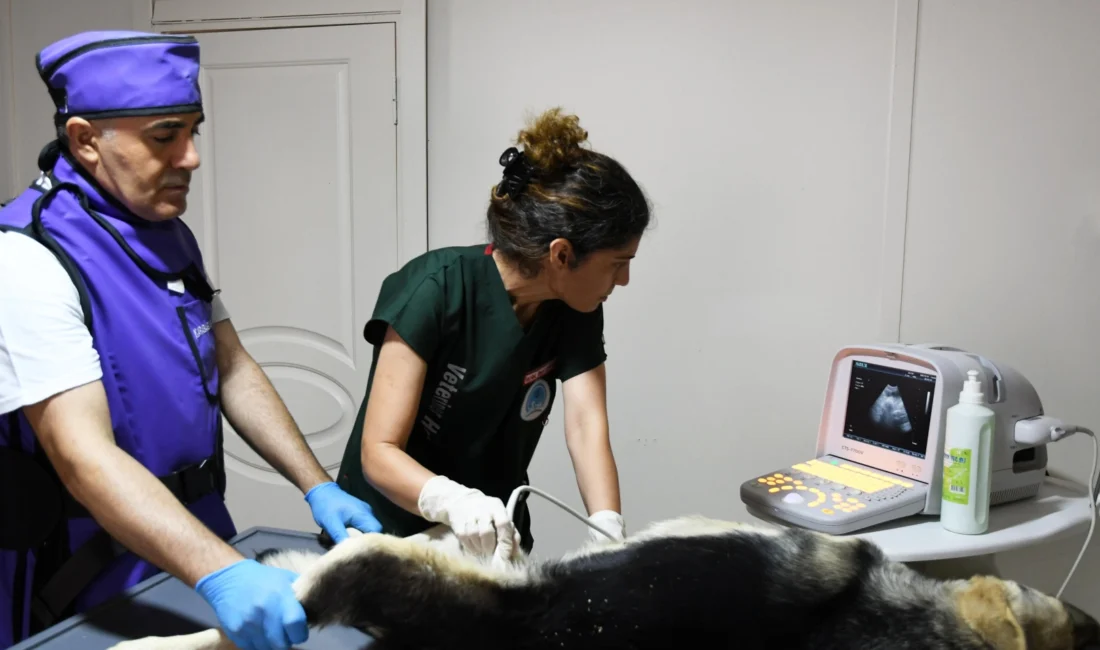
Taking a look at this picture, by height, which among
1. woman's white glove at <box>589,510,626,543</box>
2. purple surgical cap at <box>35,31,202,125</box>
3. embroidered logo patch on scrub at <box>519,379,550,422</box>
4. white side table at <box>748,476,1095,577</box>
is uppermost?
A: purple surgical cap at <box>35,31,202,125</box>

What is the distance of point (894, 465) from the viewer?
56.4 inches

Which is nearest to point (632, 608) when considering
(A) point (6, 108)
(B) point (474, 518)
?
(B) point (474, 518)

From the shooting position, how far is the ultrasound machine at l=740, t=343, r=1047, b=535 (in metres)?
1.34

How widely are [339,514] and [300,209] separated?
1.38m

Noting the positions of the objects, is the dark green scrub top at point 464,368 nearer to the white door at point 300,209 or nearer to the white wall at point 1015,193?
the white door at point 300,209

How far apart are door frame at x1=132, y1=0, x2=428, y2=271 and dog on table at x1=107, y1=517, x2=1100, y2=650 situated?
4.95 feet

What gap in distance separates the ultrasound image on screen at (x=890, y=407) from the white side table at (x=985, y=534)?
0.46 ft

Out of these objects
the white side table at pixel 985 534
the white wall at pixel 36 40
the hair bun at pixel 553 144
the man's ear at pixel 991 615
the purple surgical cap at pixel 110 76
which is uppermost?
the white wall at pixel 36 40

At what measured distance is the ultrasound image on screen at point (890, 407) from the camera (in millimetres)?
1400

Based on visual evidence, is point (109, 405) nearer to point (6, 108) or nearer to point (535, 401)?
point (535, 401)

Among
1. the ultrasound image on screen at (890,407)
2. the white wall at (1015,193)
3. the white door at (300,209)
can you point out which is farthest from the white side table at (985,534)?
the white door at (300,209)

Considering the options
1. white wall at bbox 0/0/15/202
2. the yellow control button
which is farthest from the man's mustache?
white wall at bbox 0/0/15/202

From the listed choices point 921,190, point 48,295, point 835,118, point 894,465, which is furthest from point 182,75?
point 921,190

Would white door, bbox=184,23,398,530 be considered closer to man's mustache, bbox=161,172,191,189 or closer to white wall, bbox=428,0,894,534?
white wall, bbox=428,0,894,534
